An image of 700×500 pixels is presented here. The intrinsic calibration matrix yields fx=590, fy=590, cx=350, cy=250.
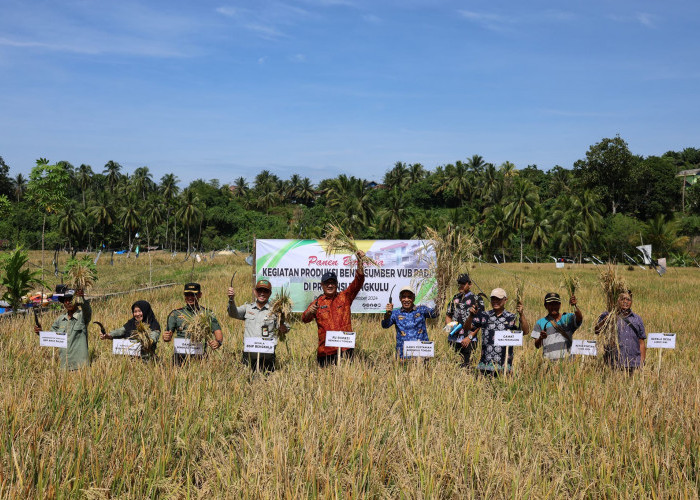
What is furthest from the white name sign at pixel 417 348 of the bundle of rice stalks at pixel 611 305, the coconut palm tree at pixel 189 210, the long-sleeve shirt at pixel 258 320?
the coconut palm tree at pixel 189 210

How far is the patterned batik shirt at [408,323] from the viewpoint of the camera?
6.85 meters

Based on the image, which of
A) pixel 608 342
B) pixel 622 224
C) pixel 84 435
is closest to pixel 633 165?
pixel 622 224

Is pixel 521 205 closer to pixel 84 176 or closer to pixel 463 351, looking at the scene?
pixel 463 351

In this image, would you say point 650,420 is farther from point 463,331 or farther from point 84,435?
point 84,435

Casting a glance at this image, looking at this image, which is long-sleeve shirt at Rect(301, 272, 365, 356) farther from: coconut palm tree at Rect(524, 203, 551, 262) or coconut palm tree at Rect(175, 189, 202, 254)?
coconut palm tree at Rect(175, 189, 202, 254)

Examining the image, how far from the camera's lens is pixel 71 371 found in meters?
6.19

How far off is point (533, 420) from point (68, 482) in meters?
3.51

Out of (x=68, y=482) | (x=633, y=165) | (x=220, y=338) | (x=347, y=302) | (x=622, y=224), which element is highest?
(x=633, y=165)

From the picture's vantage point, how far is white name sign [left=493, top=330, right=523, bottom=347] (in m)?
5.94

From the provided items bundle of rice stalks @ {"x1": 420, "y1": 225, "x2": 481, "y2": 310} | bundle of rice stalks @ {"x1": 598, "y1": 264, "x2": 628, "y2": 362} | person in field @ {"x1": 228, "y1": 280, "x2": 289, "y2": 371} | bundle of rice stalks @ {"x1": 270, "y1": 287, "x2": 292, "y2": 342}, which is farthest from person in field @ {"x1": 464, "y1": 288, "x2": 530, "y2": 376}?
bundle of rice stalks @ {"x1": 420, "y1": 225, "x2": 481, "y2": 310}

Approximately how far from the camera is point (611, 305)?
253 inches

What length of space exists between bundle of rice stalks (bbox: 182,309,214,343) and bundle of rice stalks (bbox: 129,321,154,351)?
430 millimetres

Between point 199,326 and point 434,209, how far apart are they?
81.6 meters

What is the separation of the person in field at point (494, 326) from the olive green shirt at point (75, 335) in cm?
429
